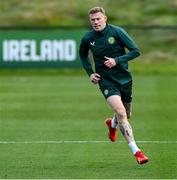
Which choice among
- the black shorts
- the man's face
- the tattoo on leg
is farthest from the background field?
the man's face

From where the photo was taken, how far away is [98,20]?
14.3m

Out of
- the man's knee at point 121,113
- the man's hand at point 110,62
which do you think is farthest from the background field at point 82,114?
the man's hand at point 110,62

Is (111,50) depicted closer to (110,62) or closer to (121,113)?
(110,62)

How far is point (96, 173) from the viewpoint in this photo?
43.7 feet

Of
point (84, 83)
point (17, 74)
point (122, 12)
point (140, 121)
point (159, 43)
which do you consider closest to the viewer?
point (140, 121)

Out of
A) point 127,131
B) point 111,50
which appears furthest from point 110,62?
point 127,131

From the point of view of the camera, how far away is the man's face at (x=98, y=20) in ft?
46.7

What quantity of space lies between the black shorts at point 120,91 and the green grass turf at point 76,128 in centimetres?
95

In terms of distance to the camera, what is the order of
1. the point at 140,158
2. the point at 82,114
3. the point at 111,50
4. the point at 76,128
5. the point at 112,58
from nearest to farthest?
the point at 140,158, the point at 112,58, the point at 111,50, the point at 76,128, the point at 82,114

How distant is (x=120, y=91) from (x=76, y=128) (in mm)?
4387

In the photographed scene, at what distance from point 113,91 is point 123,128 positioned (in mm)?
615

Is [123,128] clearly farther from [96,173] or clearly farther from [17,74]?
[17,74]

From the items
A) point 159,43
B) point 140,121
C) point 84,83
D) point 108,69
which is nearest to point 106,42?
point 108,69

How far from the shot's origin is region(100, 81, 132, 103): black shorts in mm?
14555
